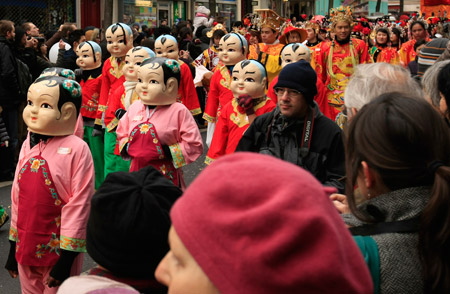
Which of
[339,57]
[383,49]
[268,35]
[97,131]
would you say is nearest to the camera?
[97,131]

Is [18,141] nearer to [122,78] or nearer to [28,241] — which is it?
[122,78]

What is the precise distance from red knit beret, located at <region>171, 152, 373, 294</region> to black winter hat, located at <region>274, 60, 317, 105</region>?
256cm

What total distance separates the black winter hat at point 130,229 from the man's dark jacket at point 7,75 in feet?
20.6

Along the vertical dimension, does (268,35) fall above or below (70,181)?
above

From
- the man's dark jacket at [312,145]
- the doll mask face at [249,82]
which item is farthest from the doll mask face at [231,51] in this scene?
the man's dark jacket at [312,145]

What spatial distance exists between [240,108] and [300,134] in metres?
1.79

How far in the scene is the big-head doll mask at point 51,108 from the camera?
372 centimetres

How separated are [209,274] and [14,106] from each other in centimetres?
755

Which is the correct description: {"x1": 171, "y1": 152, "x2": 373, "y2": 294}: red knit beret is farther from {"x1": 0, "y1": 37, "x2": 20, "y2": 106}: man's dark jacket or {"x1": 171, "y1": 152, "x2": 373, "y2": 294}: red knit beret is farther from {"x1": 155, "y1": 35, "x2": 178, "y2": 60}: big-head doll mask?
{"x1": 0, "y1": 37, "x2": 20, "y2": 106}: man's dark jacket

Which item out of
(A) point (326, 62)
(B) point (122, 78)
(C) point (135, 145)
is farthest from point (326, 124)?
(A) point (326, 62)

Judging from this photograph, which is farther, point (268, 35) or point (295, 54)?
point (268, 35)

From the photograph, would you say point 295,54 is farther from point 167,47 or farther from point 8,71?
→ point 8,71

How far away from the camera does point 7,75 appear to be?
7.96m

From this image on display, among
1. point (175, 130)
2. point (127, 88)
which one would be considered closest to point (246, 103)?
point (175, 130)
